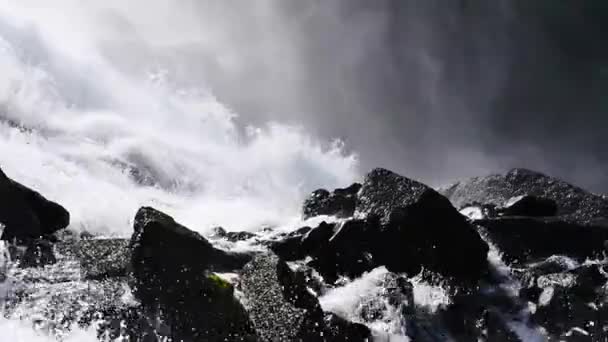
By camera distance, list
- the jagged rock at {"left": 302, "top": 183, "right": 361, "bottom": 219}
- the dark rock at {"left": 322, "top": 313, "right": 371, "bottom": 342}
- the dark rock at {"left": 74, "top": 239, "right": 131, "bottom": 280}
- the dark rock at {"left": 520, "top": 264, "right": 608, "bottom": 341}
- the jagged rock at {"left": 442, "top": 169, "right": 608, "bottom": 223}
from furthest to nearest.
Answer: the jagged rock at {"left": 302, "top": 183, "right": 361, "bottom": 219} → the jagged rock at {"left": 442, "top": 169, "right": 608, "bottom": 223} → the dark rock at {"left": 74, "top": 239, "right": 131, "bottom": 280} → the dark rock at {"left": 520, "top": 264, "right": 608, "bottom": 341} → the dark rock at {"left": 322, "top": 313, "right": 371, "bottom": 342}

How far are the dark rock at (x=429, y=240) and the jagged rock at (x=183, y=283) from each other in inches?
184

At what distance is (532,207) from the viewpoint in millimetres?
18531

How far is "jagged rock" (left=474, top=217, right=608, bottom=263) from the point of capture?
16719 mm

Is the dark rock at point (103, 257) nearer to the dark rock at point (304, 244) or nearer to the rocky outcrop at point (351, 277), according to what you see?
the rocky outcrop at point (351, 277)

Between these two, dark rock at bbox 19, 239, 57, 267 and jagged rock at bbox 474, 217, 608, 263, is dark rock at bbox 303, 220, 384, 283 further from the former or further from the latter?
dark rock at bbox 19, 239, 57, 267

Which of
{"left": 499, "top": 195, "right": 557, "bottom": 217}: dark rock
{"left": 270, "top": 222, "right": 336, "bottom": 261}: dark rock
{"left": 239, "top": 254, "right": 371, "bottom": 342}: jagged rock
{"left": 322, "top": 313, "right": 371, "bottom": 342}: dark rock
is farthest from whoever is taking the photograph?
{"left": 499, "top": 195, "right": 557, "bottom": 217}: dark rock

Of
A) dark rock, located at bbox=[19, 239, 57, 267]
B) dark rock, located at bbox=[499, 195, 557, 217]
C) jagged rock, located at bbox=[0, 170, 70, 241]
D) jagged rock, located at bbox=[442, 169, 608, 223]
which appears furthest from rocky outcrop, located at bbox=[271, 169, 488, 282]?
jagged rock, located at bbox=[0, 170, 70, 241]

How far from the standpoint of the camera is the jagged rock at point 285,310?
1002 centimetres

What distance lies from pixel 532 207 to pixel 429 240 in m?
5.65

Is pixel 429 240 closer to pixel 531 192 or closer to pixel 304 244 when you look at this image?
pixel 304 244

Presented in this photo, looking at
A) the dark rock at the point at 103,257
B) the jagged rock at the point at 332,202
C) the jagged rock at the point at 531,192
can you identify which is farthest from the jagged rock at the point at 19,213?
the jagged rock at the point at 531,192

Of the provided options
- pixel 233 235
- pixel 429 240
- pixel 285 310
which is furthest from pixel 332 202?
pixel 285 310

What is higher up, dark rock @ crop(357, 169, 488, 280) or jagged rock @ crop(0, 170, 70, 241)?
dark rock @ crop(357, 169, 488, 280)

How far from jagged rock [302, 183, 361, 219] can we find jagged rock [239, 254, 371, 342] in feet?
30.7
